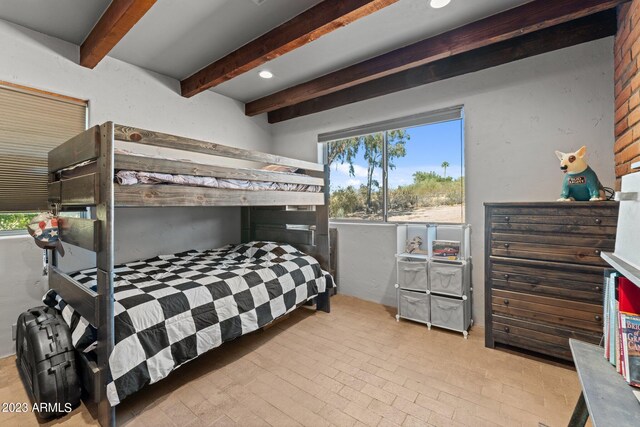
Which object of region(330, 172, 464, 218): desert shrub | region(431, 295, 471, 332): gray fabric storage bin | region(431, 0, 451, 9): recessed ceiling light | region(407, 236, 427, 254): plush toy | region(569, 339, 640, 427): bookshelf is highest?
region(431, 0, 451, 9): recessed ceiling light

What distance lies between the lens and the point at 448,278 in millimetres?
2383

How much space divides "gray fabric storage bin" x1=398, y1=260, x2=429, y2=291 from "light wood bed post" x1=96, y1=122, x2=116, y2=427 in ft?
→ 7.23

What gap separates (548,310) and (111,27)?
3.53 meters

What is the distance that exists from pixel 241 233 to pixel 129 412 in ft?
7.71

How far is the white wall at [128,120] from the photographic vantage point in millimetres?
2049

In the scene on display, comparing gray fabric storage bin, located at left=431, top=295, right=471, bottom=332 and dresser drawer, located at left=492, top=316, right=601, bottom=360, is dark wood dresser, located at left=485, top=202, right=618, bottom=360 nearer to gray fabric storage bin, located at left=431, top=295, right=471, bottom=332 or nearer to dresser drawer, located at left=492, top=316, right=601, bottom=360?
dresser drawer, located at left=492, top=316, right=601, bottom=360

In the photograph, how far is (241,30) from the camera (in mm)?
2113

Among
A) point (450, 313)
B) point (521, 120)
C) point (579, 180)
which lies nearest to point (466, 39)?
point (521, 120)

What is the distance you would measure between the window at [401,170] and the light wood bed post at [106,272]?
8.03 feet

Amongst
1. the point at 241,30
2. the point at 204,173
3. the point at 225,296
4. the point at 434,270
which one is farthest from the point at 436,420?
the point at 241,30

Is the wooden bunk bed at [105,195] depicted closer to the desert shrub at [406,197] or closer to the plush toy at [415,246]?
the desert shrub at [406,197]

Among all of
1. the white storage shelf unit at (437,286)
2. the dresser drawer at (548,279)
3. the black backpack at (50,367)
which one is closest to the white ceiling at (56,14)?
the black backpack at (50,367)

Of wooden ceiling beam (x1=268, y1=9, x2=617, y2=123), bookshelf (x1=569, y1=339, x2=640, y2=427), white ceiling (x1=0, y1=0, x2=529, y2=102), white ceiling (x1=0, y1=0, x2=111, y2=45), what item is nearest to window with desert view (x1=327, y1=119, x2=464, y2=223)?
wooden ceiling beam (x1=268, y1=9, x2=617, y2=123)

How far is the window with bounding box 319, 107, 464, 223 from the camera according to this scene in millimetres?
2709
